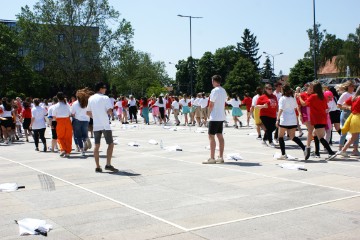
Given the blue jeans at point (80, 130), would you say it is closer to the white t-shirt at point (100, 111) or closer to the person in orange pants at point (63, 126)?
the person in orange pants at point (63, 126)

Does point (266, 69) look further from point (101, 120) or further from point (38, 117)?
point (101, 120)

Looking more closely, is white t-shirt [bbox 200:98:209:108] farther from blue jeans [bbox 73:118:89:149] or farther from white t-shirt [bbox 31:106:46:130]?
blue jeans [bbox 73:118:89:149]

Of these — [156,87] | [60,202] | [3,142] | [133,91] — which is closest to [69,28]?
[3,142]

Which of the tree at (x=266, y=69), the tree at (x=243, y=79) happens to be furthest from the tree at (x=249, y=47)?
the tree at (x=243, y=79)

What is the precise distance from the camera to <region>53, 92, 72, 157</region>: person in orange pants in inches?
519

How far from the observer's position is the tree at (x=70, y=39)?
52906 mm

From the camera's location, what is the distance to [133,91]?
11700 cm

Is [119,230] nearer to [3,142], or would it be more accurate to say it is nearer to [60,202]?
[60,202]

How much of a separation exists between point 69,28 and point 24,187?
154 ft

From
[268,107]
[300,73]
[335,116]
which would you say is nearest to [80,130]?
[268,107]

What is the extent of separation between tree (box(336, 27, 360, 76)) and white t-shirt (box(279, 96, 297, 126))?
78140mm

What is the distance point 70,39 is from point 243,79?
4347cm

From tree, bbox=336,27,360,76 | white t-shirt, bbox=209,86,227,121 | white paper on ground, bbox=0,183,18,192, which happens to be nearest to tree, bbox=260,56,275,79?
tree, bbox=336,27,360,76

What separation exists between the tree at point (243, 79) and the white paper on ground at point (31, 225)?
8302 centimetres
